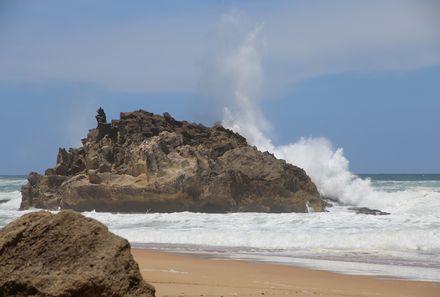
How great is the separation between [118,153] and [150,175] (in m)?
2.48

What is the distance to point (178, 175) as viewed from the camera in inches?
815

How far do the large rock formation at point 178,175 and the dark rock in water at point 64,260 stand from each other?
51.6ft

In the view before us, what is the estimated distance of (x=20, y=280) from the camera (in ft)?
14.8

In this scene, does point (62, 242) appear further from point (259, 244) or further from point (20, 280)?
point (259, 244)

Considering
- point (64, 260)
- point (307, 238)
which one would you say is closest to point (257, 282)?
point (64, 260)

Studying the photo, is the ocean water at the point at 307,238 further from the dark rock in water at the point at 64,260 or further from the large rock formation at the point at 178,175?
the dark rock in water at the point at 64,260

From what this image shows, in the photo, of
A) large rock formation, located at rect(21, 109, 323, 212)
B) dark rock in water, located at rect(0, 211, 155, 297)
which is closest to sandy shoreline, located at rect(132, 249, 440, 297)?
dark rock in water, located at rect(0, 211, 155, 297)

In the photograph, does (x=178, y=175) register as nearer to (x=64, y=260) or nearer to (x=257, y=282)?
(x=257, y=282)

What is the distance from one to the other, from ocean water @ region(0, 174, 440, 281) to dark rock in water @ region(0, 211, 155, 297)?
547 cm

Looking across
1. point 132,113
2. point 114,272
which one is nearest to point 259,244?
point 114,272

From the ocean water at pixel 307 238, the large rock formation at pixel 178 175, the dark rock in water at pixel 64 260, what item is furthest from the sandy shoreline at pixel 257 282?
the large rock formation at pixel 178 175

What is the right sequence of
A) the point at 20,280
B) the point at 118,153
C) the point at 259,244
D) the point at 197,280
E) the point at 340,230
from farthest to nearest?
the point at 118,153 < the point at 340,230 < the point at 259,244 < the point at 197,280 < the point at 20,280

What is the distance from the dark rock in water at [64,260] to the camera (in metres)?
4.50

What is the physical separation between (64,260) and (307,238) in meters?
10.1
